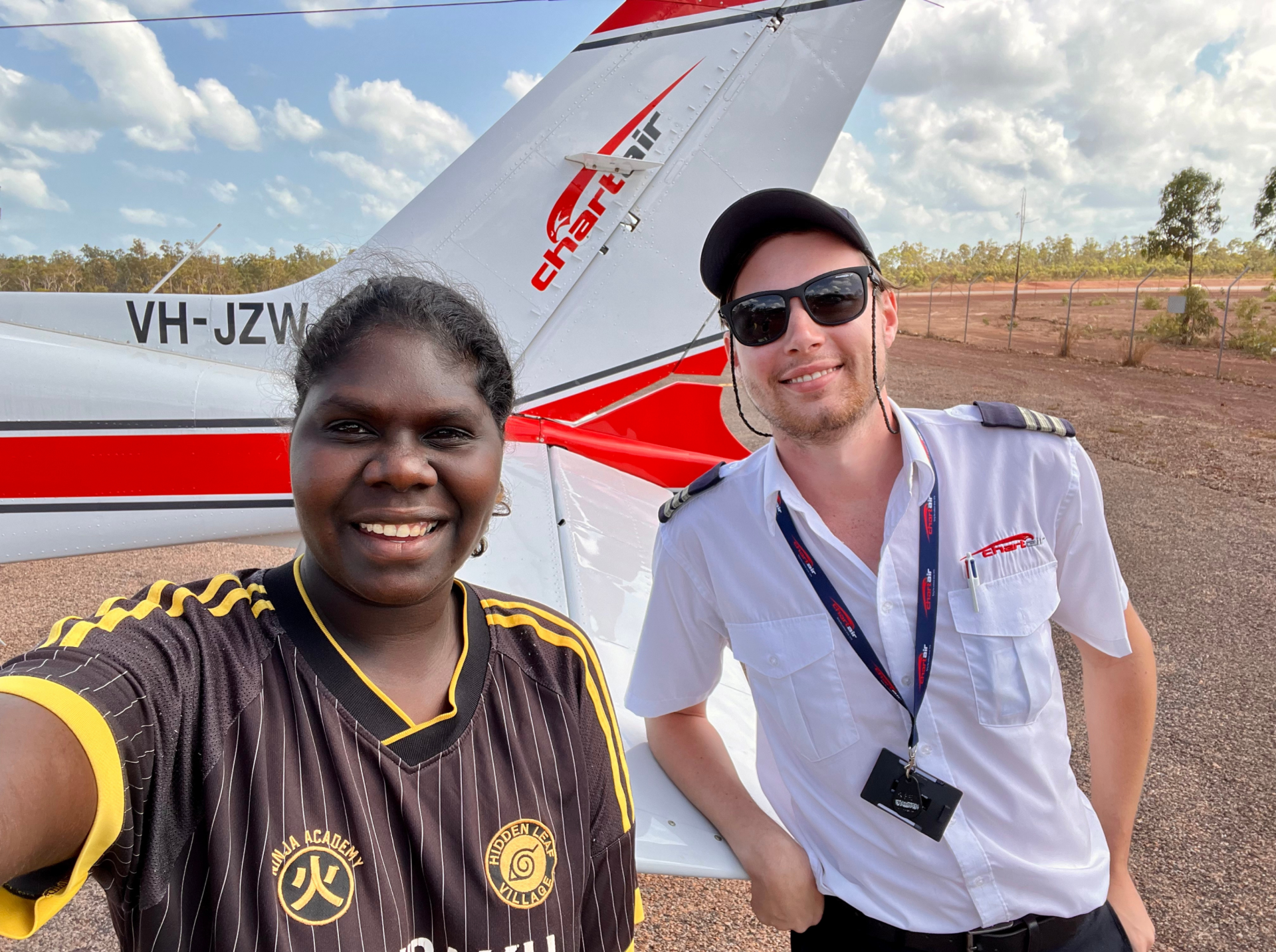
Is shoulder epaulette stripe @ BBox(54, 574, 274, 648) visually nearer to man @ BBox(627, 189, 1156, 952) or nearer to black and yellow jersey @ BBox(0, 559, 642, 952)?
black and yellow jersey @ BBox(0, 559, 642, 952)

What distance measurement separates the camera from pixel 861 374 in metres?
1.50

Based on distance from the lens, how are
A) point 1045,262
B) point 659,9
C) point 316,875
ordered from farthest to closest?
point 1045,262 → point 659,9 → point 316,875

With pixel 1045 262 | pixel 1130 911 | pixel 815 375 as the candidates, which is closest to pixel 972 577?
pixel 815 375

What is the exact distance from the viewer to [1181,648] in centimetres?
447

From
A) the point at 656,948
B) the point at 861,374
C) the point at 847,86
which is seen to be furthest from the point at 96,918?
the point at 847,86

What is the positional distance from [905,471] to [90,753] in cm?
133

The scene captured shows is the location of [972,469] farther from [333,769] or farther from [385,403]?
[333,769]

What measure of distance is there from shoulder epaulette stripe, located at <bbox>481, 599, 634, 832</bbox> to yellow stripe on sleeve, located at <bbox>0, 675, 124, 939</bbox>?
20.4 inches

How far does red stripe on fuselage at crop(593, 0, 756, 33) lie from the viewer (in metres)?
3.34

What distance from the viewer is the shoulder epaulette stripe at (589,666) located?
115 cm

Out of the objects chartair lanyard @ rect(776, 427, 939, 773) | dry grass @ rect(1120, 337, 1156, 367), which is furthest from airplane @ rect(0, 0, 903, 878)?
dry grass @ rect(1120, 337, 1156, 367)

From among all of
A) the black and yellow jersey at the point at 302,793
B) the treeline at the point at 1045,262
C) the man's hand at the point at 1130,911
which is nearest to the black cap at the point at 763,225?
the black and yellow jersey at the point at 302,793

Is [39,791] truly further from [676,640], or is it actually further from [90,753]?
→ [676,640]

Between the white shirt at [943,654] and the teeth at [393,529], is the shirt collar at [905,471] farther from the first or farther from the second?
the teeth at [393,529]
